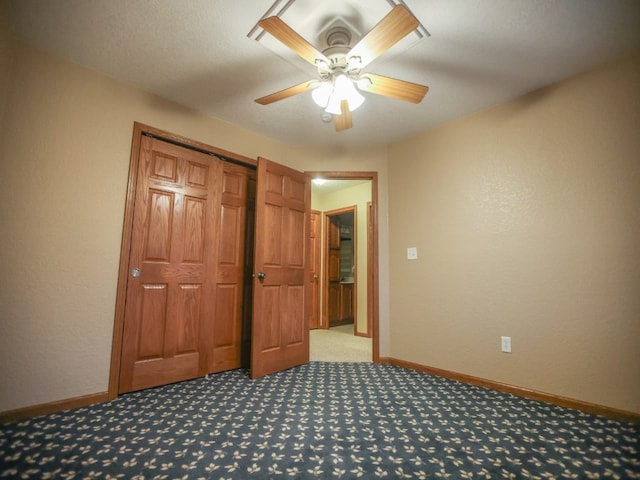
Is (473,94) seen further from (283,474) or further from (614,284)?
(283,474)

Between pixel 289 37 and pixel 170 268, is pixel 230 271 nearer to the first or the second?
pixel 170 268

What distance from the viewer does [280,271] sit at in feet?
10.2

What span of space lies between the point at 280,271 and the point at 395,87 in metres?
1.95

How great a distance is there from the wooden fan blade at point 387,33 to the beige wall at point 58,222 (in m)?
1.96

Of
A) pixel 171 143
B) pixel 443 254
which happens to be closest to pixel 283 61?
pixel 171 143

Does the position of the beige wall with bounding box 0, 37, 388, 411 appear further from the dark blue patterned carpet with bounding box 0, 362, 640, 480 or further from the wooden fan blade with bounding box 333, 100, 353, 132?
the wooden fan blade with bounding box 333, 100, 353, 132

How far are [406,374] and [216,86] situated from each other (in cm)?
314

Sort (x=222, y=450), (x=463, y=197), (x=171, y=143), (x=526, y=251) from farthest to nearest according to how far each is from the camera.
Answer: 1. (x=463, y=197)
2. (x=171, y=143)
3. (x=526, y=251)
4. (x=222, y=450)

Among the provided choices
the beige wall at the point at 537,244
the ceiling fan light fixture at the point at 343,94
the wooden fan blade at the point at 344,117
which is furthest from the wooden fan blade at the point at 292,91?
the beige wall at the point at 537,244

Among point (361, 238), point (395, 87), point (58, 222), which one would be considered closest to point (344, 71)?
point (395, 87)

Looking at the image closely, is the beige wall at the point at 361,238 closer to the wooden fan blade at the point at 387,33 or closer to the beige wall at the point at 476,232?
the beige wall at the point at 476,232

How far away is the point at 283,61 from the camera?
222 centimetres

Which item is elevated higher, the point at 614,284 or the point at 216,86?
the point at 216,86

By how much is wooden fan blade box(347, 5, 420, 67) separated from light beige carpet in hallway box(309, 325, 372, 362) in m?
2.96
